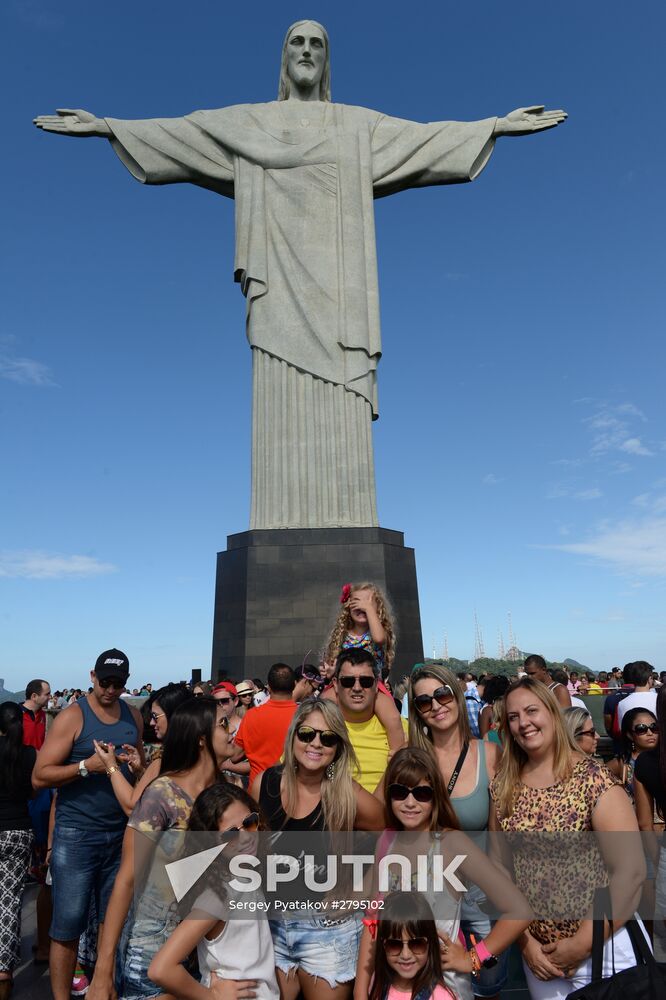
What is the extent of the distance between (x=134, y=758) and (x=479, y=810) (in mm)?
1804

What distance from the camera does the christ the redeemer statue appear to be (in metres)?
11.1

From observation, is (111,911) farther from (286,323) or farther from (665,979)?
(286,323)

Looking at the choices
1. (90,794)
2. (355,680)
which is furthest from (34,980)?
(355,680)

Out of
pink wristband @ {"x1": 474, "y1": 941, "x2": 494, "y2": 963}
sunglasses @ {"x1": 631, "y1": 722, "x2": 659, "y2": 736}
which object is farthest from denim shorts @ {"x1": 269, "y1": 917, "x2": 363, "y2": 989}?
sunglasses @ {"x1": 631, "y1": 722, "x2": 659, "y2": 736}

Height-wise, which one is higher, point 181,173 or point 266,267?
point 181,173

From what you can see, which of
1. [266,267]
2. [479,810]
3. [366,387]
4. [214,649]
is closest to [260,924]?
[479,810]

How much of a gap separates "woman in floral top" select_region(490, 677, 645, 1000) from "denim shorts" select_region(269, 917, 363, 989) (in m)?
0.70

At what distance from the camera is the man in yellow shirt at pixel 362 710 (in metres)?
3.53

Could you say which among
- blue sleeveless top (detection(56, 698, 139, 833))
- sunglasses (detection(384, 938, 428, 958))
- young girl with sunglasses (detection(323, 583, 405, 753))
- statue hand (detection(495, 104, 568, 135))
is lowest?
sunglasses (detection(384, 938, 428, 958))

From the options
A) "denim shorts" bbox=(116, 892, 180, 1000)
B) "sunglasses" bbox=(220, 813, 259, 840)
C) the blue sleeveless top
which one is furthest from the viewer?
the blue sleeveless top

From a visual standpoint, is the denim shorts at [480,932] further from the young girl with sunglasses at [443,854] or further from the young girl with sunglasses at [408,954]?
the young girl with sunglasses at [408,954]

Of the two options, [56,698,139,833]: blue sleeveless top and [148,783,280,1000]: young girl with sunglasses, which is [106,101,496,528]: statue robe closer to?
[56,698,139,833]: blue sleeveless top

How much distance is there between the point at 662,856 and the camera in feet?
12.1

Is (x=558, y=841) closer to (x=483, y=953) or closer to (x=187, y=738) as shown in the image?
(x=483, y=953)
